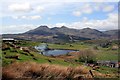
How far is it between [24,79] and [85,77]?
1.63 meters

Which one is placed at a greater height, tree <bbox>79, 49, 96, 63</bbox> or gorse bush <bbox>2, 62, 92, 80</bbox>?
gorse bush <bbox>2, 62, 92, 80</bbox>

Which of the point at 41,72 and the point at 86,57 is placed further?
the point at 86,57

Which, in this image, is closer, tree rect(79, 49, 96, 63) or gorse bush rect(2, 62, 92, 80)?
gorse bush rect(2, 62, 92, 80)

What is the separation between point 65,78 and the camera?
21.1ft

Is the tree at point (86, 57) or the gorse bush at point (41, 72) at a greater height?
the gorse bush at point (41, 72)

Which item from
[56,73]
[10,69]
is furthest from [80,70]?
Answer: [10,69]

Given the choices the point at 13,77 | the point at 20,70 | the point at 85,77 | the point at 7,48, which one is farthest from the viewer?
the point at 7,48

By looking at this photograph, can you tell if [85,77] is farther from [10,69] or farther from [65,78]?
[10,69]

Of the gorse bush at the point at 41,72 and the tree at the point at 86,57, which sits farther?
the tree at the point at 86,57

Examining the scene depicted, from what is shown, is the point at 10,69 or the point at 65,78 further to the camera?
the point at 65,78

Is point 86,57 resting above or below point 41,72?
below

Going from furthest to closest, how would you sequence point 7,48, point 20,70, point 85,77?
point 7,48, point 85,77, point 20,70

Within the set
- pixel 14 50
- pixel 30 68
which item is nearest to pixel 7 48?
pixel 14 50

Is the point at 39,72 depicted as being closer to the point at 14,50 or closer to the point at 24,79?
the point at 24,79
